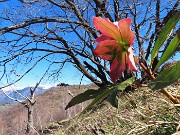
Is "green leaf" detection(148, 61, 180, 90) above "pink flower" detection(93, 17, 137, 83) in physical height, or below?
below

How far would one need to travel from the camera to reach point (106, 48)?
0.38m

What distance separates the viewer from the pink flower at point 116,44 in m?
0.36

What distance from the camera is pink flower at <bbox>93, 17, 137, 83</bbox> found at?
14.2 inches

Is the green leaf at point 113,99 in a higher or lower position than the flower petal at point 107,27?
lower

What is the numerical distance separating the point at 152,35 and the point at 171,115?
508 centimetres

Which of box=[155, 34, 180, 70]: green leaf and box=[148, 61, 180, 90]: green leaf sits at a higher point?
box=[155, 34, 180, 70]: green leaf

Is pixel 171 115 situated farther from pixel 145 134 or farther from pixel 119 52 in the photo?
pixel 119 52

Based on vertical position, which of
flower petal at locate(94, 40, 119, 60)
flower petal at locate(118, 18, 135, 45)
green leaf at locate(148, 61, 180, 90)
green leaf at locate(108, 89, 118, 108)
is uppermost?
flower petal at locate(118, 18, 135, 45)

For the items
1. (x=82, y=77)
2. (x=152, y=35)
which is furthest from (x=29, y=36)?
(x=152, y=35)

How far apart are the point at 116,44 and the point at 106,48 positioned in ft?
0.05

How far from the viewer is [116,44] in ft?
1.25

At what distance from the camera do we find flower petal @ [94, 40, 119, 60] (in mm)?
379

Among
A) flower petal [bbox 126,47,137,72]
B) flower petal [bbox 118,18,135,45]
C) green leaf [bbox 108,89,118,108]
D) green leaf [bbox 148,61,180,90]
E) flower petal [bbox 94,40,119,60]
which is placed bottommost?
green leaf [bbox 108,89,118,108]

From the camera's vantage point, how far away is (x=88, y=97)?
397mm
